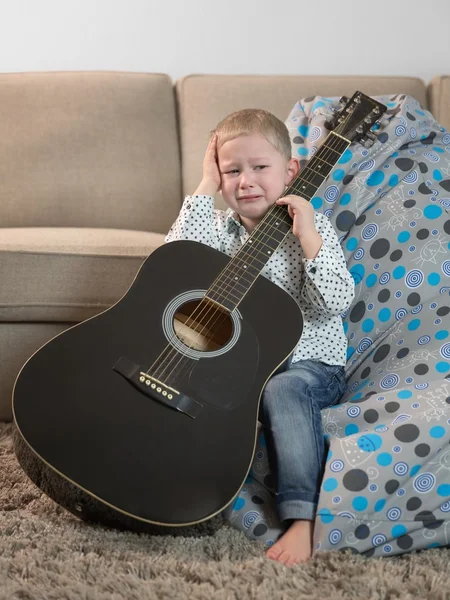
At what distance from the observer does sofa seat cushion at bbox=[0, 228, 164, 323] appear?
5.32 feet

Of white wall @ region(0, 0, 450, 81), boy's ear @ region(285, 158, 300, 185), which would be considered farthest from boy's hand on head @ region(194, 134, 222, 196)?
white wall @ region(0, 0, 450, 81)

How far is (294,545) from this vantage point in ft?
3.52

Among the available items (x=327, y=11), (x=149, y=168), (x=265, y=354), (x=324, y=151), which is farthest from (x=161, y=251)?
(x=327, y=11)

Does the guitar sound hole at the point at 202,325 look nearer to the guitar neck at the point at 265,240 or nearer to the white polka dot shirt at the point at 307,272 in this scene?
the guitar neck at the point at 265,240

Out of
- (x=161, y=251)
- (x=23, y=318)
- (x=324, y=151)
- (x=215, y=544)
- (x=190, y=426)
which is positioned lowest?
(x=23, y=318)

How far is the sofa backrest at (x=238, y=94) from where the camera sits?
7.32 ft

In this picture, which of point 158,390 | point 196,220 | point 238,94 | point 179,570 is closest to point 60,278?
point 196,220

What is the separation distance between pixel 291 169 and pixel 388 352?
0.45 metres

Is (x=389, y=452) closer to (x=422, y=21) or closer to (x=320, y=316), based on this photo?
(x=320, y=316)

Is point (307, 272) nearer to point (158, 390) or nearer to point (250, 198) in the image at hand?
point (250, 198)

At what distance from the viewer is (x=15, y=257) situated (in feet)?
5.32

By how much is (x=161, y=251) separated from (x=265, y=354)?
0.97ft

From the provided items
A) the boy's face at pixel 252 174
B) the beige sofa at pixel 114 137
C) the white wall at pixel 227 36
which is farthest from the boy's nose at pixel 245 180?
the white wall at pixel 227 36

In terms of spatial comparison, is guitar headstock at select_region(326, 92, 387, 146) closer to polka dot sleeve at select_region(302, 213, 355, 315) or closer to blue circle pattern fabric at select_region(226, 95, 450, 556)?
blue circle pattern fabric at select_region(226, 95, 450, 556)
